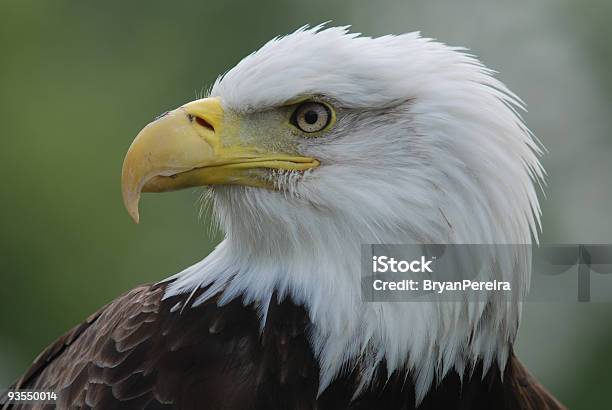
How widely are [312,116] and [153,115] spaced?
6.19 metres

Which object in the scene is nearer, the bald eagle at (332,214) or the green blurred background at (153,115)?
the bald eagle at (332,214)

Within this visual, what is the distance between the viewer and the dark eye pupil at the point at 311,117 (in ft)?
9.61

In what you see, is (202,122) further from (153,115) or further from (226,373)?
(153,115)

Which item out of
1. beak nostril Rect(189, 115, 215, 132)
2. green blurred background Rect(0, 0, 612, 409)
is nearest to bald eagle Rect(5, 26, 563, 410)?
beak nostril Rect(189, 115, 215, 132)

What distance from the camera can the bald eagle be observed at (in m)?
2.85

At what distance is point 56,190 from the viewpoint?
8.62 metres

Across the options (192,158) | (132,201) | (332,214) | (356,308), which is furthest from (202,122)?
(356,308)

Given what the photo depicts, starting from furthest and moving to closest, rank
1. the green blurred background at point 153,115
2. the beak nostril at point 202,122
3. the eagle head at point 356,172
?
the green blurred background at point 153,115, the beak nostril at point 202,122, the eagle head at point 356,172

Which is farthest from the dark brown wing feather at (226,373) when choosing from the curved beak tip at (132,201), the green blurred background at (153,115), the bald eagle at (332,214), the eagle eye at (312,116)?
the green blurred background at (153,115)

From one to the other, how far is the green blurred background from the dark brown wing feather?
15.7ft

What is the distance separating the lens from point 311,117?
293 cm

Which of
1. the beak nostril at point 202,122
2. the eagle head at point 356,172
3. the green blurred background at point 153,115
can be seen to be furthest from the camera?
the green blurred background at point 153,115

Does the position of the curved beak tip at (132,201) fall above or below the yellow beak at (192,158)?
below

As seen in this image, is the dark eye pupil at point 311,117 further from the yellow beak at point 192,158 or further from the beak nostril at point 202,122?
the beak nostril at point 202,122
